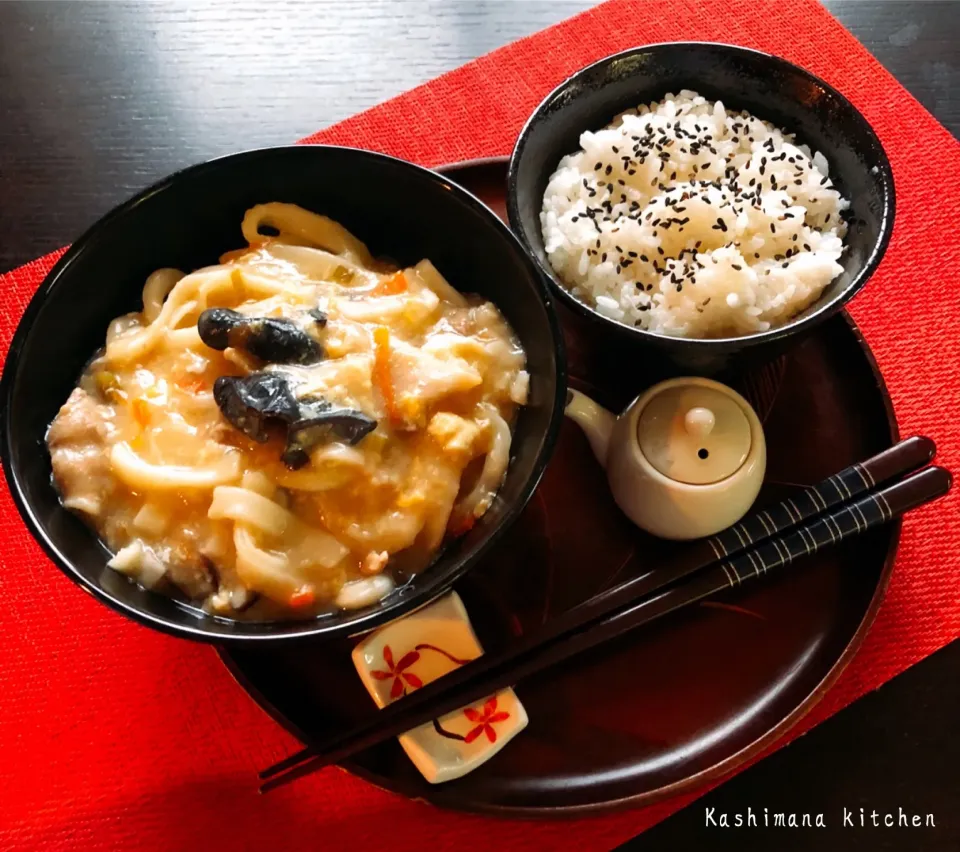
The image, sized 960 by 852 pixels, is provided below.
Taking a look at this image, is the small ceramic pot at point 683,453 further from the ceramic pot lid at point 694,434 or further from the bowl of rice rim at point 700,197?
the bowl of rice rim at point 700,197

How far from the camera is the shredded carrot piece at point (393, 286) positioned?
1883 mm

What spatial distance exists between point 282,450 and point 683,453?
2.78 ft

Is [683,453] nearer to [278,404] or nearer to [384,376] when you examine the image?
[384,376]

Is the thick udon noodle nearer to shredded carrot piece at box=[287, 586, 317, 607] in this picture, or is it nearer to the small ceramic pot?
shredded carrot piece at box=[287, 586, 317, 607]

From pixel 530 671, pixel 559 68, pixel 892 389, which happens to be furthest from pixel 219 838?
pixel 559 68

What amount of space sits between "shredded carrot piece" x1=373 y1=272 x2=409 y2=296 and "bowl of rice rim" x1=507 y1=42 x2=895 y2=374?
0.29m

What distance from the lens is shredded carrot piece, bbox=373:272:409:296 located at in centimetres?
188

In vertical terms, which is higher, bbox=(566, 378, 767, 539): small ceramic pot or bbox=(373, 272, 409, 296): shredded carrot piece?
bbox=(373, 272, 409, 296): shredded carrot piece

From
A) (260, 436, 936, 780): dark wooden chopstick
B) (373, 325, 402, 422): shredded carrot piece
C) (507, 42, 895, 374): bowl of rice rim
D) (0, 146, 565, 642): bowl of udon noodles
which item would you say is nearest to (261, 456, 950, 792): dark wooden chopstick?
(260, 436, 936, 780): dark wooden chopstick

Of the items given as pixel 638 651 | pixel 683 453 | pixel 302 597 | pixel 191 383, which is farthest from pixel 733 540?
pixel 191 383

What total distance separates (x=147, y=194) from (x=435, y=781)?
1367 millimetres

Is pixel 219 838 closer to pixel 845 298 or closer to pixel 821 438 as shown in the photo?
pixel 821 438

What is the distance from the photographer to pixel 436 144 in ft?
8.86

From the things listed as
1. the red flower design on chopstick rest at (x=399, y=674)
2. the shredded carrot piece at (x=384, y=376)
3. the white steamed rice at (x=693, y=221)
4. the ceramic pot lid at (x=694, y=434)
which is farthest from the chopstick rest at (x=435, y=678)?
the white steamed rice at (x=693, y=221)
